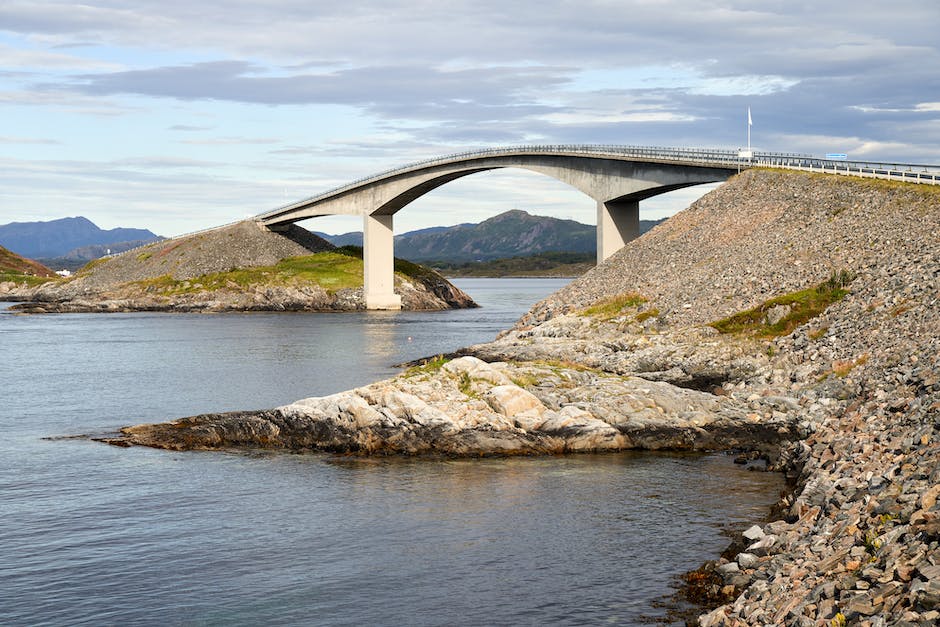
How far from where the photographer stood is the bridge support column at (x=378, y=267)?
127 m

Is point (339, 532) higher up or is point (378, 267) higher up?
point (378, 267)

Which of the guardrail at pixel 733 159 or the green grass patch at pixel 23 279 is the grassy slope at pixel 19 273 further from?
the guardrail at pixel 733 159

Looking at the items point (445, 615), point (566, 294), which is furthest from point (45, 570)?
point (566, 294)

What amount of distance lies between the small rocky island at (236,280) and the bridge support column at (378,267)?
2.14 m

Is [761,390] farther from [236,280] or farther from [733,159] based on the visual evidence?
[236,280]

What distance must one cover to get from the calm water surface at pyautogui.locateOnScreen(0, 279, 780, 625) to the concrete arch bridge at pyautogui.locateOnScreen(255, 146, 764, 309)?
167ft

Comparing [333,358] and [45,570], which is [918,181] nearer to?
[333,358]

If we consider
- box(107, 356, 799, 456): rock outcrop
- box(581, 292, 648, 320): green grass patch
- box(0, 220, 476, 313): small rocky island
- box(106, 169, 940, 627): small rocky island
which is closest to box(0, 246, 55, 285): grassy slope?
box(0, 220, 476, 313): small rocky island


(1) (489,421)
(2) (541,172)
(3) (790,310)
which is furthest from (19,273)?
(1) (489,421)

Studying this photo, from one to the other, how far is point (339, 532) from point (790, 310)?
3304 cm

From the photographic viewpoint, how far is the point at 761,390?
135 ft

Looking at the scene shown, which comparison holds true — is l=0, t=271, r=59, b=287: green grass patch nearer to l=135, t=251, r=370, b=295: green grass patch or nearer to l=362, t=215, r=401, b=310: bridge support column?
l=135, t=251, r=370, b=295: green grass patch

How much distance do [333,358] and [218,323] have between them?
41.9m

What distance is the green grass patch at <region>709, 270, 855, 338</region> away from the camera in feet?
162
